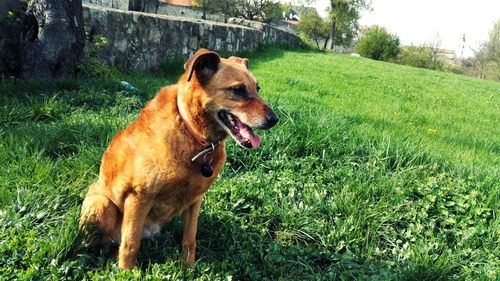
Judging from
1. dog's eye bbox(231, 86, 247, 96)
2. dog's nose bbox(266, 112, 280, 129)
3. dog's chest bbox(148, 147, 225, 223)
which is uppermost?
dog's eye bbox(231, 86, 247, 96)

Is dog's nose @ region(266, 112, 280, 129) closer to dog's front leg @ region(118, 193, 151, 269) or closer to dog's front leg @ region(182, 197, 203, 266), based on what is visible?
dog's front leg @ region(182, 197, 203, 266)

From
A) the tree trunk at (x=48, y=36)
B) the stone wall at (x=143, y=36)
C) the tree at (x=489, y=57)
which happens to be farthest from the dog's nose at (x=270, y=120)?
the tree at (x=489, y=57)

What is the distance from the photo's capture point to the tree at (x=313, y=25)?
2167 inches

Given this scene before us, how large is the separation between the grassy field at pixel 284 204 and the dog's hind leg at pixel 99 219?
0.07 meters

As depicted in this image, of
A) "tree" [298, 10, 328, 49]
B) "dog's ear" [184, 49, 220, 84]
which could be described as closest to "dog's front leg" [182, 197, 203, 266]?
"dog's ear" [184, 49, 220, 84]

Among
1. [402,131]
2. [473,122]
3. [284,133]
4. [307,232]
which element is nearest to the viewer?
[307,232]

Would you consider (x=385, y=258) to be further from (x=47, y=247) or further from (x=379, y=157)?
(x=47, y=247)

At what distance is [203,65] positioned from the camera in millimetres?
2637

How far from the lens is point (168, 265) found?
2.73 m

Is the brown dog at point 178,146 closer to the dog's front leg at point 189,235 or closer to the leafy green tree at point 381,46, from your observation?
the dog's front leg at point 189,235

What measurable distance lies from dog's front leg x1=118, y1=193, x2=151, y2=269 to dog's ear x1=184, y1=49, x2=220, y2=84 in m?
0.83

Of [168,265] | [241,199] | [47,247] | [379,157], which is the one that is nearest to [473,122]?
[379,157]

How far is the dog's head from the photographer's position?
8.36 feet

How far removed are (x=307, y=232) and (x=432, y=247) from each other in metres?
0.97
